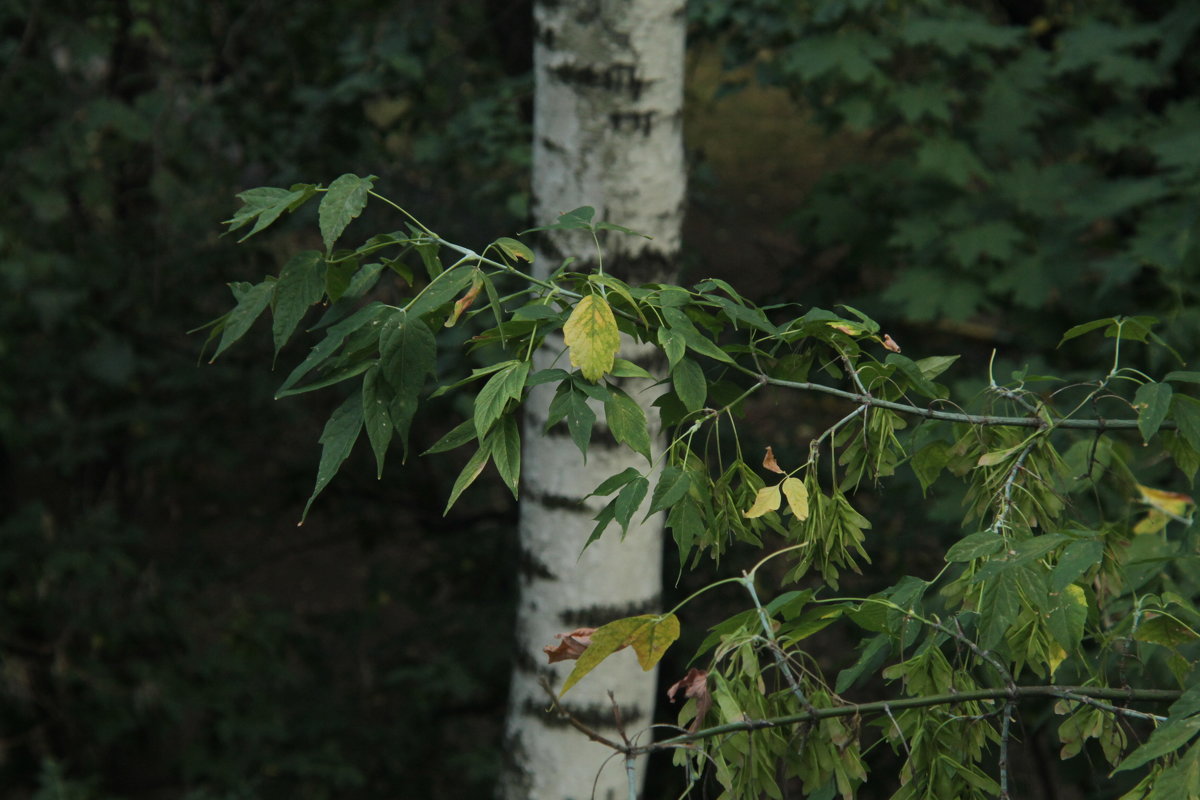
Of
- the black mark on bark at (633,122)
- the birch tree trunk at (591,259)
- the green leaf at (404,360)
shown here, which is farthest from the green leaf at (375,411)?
the black mark on bark at (633,122)

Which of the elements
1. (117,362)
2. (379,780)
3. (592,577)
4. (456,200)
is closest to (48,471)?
(117,362)

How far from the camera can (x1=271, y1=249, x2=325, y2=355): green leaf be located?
48.2 inches

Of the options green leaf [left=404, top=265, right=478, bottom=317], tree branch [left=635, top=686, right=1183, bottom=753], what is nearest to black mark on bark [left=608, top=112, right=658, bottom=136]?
green leaf [left=404, top=265, right=478, bottom=317]

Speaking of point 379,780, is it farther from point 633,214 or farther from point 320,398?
point 633,214

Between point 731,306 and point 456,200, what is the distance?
261 centimetres

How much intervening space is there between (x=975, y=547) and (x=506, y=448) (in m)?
0.47

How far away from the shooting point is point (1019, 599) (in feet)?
3.76

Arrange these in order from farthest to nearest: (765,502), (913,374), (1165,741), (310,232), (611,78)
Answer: (310,232)
(611,78)
(913,374)
(765,502)
(1165,741)

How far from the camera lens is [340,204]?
3.99 feet

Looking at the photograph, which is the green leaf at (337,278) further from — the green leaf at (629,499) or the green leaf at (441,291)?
the green leaf at (629,499)

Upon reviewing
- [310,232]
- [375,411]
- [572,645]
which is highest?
[375,411]

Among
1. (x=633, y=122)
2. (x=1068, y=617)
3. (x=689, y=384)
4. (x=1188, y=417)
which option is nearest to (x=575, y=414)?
(x=689, y=384)

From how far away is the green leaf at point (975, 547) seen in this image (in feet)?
3.69

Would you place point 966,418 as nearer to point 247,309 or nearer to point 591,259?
point 247,309
